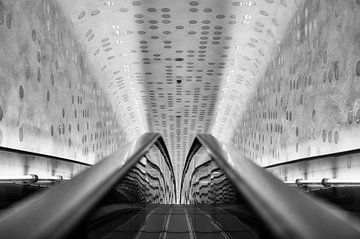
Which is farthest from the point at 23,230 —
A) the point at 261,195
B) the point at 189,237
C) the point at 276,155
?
the point at 276,155

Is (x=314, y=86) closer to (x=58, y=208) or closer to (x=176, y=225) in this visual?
(x=176, y=225)

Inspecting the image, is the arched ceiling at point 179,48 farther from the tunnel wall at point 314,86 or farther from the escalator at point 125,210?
the escalator at point 125,210

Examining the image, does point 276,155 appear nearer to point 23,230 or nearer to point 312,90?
point 312,90

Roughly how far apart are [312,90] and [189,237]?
10.3 metres

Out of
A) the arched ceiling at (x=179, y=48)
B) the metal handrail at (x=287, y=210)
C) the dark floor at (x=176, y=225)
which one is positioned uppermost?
the arched ceiling at (x=179, y=48)

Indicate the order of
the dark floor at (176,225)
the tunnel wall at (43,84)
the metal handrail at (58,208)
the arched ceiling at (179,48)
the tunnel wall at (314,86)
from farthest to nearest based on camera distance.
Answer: the arched ceiling at (179,48) → the tunnel wall at (43,84) → the tunnel wall at (314,86) → the dark floor at (176,225) → the metal handrail at (58,208)

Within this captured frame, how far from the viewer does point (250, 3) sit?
15.8 meters

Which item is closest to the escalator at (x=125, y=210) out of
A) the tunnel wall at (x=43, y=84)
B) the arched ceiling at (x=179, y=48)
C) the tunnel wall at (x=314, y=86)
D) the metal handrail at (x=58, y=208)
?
the metal handrail at (x=58, y=208)

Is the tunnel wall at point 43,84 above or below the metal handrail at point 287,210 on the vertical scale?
above

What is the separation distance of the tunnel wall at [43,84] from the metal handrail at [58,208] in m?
9.88

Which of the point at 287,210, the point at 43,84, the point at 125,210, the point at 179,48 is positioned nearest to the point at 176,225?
the point at 125,210

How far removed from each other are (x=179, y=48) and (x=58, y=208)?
19.7m

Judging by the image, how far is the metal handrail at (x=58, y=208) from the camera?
1.16m

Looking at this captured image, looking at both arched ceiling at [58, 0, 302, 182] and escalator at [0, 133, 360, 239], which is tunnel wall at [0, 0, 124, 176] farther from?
escalator at [0, 133, 360, 239]
